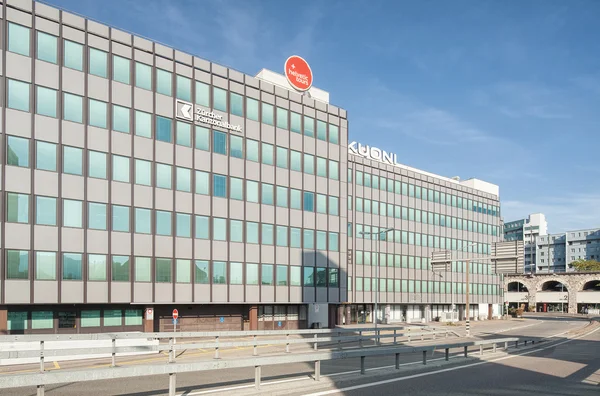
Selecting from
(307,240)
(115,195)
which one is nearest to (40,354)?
(115,195)

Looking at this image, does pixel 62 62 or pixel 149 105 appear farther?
pixel 149 105

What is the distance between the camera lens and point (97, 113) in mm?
41125

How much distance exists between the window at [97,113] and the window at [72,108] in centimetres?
63

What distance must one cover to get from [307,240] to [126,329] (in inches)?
709

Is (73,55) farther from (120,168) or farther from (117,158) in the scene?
(120,168)

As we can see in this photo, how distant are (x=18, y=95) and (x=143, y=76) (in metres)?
→ 9.21

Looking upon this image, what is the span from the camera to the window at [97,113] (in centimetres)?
4078

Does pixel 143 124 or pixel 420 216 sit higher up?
pixel 143 124

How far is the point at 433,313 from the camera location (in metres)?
85.7

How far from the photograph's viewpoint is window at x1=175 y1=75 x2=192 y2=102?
4600 centimetres

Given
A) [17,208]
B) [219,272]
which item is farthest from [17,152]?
[219,272]

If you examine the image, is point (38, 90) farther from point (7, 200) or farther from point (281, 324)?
point (281, 324)

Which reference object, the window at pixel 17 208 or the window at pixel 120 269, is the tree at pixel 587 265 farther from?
the window at pixel 17 208

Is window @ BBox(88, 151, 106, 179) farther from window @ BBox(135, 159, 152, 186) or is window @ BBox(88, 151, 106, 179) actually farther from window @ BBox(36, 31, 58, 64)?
window @ BBox(36, 31, 58, 64)
